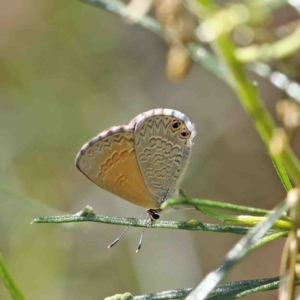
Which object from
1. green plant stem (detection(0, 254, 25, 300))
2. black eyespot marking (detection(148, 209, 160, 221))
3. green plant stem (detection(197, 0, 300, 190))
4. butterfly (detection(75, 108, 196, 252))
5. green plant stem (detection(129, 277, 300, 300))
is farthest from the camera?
black eyespot marking (detection(148, 209, 160, 221))

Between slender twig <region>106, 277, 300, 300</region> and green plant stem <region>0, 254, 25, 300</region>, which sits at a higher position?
slender twig <region>106, 277, 300, 300</region>

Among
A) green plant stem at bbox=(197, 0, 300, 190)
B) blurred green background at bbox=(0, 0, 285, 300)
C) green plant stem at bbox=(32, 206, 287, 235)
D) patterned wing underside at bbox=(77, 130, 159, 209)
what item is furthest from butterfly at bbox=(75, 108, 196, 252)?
blurred green background at bbox=(0, 0, 285, 300)

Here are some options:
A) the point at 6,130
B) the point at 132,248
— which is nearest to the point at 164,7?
the point at 132,248

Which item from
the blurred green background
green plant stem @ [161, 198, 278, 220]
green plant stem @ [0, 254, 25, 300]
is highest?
the blurred green background

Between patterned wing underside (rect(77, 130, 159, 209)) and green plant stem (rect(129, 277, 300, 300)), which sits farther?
patterned wing underside (rect(77, 130, 159, 209))

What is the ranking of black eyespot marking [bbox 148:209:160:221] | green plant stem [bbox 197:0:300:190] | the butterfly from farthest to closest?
black eyespot marking [bbox 148:209:160:221] < the butterfly < green plant stem [bbox 197:0:300:190]

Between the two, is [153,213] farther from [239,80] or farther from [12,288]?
[239,80]

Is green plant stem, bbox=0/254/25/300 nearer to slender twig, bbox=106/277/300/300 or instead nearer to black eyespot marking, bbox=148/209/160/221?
slender twig, bbox=106/277/300/300
